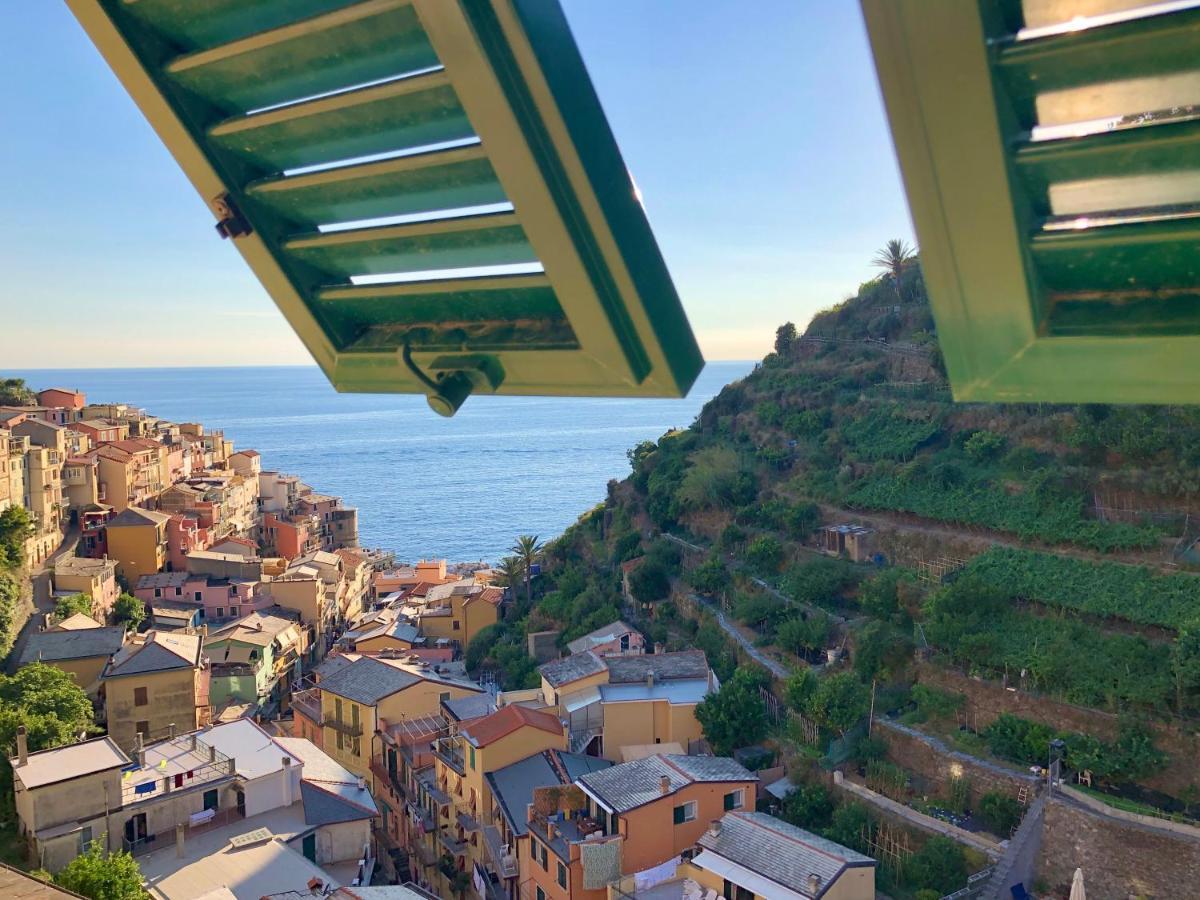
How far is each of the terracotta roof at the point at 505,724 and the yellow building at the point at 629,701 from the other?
0.51 m

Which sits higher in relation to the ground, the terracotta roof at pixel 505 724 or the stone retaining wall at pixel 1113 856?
the stone retaining wall at pixel 1113 856

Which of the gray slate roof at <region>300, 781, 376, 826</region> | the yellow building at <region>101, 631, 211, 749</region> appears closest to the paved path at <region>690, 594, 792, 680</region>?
the gray slate roof at <region>300, 781, 376, 826</region>

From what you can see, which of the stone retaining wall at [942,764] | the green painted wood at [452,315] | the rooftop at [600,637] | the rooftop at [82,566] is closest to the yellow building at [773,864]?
the stone retaining wall at [942,764]

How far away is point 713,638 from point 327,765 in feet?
22.9

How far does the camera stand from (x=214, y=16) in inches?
75.5

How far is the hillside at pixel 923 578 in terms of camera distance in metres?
11.5

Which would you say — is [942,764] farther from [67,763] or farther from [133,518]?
[133,518]

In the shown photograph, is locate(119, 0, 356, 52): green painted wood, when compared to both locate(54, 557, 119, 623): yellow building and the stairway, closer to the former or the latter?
the stairway

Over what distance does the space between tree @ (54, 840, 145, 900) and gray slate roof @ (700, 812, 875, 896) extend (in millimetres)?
6275

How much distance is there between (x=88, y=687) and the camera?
1791 cm

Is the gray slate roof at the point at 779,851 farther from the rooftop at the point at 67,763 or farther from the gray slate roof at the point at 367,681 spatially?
the gray slate roof at the point at 367,681

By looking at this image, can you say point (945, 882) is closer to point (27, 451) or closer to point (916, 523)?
point (916, 523)

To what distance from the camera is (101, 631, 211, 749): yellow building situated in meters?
17.2

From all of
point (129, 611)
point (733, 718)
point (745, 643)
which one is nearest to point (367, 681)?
point (745, 643)
